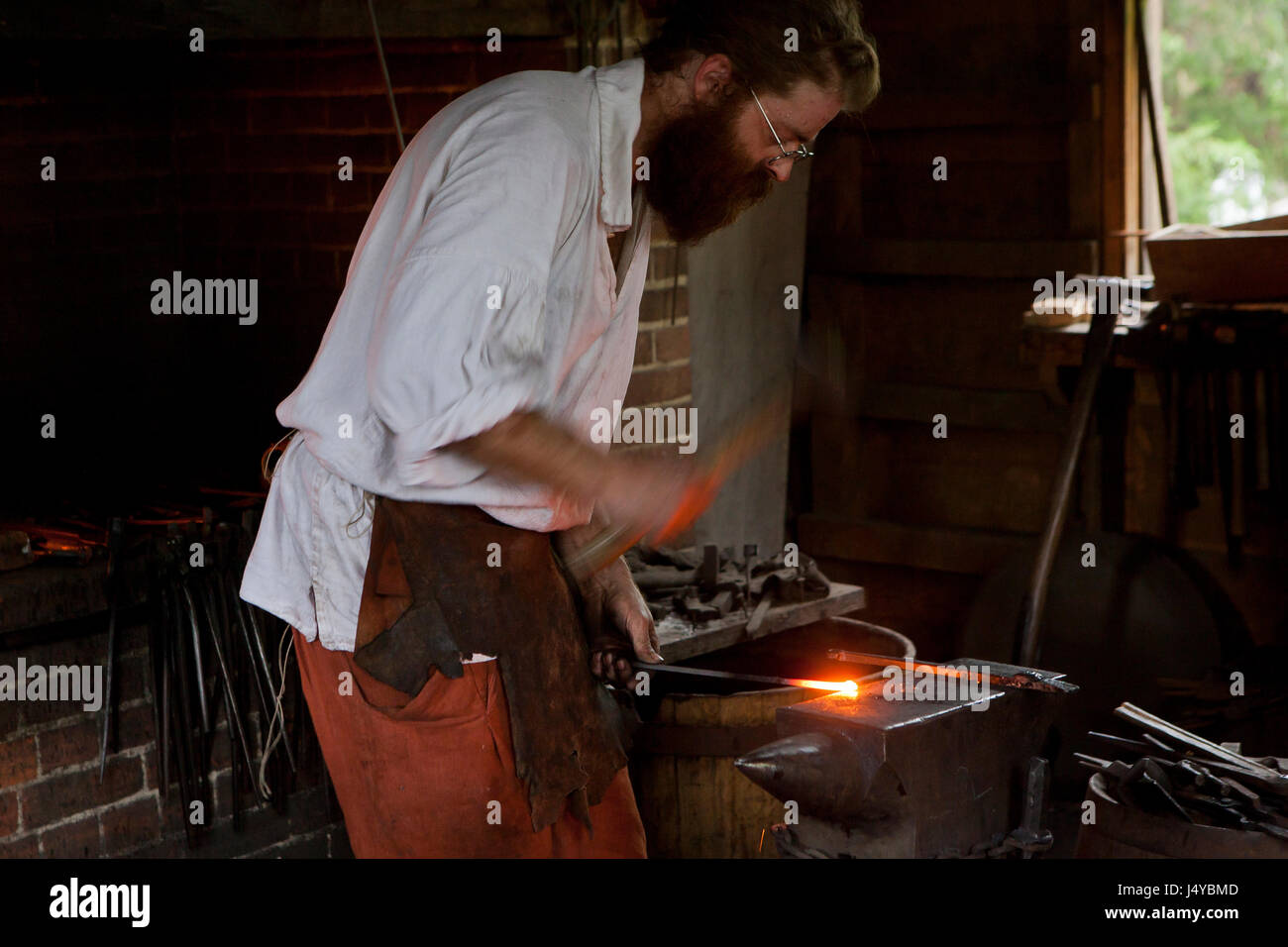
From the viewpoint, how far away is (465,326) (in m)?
1.86

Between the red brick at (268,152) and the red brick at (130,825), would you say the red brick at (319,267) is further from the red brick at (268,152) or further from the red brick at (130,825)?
the red brick at (130,825)

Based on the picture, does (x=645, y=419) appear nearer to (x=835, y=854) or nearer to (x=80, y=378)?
(x=80, y=378)

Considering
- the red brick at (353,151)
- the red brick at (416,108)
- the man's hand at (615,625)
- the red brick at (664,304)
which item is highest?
the red brick at (416,108)

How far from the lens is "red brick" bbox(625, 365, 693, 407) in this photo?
3.76 m

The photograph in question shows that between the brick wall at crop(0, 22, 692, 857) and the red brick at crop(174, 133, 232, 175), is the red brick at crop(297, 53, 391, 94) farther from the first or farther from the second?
the red brick at crop(174, 133, 232, 175)

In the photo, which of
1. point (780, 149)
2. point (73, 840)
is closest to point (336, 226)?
point (73, 840)

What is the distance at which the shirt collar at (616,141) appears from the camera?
2111mm

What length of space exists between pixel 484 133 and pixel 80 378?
2.10 metres

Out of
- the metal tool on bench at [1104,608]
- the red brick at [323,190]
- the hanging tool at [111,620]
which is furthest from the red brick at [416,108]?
the metal tool on bench at [1104,608]

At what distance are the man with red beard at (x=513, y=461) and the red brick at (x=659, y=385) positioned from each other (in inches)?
53.8

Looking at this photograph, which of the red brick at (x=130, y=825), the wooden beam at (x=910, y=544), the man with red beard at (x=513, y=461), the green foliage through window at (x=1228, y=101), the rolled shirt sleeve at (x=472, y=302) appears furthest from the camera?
the green foliage through window at (x=1228, y=101)

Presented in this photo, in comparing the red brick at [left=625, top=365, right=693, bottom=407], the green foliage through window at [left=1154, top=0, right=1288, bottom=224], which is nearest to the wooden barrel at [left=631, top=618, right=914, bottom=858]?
the red brick at [left=625, top=365, right=693, bottom=407]

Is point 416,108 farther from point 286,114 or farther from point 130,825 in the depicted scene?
point 130,825

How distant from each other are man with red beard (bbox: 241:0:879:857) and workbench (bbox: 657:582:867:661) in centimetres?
66
